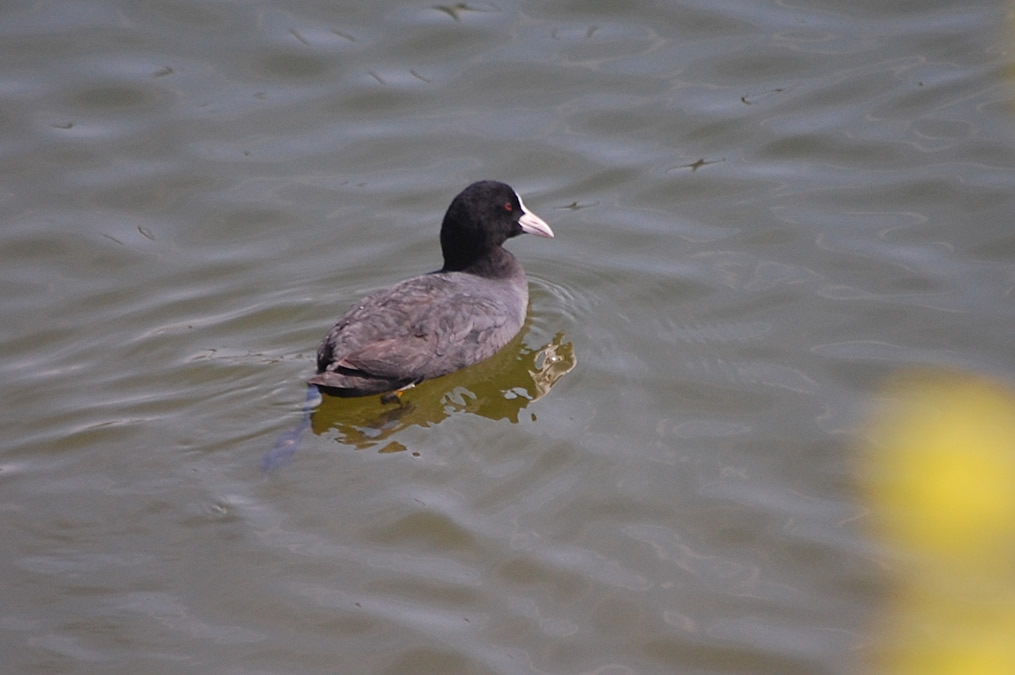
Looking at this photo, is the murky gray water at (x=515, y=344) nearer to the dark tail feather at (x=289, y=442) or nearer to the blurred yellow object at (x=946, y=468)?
the dark tail feather at (x=289, y=442)

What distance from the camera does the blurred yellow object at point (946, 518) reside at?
4.65 metres

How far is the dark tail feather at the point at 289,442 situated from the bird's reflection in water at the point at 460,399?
0.04 meters

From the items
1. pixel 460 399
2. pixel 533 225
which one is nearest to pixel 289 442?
pixel 460 399


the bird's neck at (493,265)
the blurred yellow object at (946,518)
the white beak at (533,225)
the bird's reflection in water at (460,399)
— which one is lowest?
the bird's reflection in water at (460,399)

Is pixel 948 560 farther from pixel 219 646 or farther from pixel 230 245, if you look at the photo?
pixel 230 245

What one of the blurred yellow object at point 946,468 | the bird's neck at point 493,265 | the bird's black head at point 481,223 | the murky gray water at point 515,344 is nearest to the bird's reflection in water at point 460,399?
the murky gray water at point 515,344

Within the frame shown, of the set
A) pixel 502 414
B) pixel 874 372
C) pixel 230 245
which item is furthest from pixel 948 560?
pixel 230 245

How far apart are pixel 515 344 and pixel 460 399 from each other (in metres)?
0.66

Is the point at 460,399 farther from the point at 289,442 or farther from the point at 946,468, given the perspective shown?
the point at 946,468

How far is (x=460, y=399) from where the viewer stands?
6.38 m

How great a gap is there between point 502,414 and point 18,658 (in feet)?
8.08

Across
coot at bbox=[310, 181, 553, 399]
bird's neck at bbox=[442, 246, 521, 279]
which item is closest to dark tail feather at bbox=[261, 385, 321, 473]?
coot at bbox=[310, 181, 553, 399]

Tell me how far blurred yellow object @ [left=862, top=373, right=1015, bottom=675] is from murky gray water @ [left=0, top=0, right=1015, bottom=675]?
0.14 meters

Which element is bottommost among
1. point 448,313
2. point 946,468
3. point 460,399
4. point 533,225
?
point 460,399
